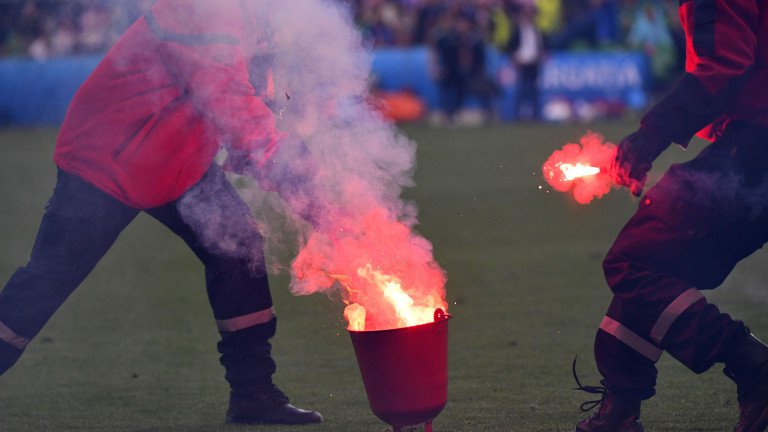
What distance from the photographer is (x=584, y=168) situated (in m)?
4.11

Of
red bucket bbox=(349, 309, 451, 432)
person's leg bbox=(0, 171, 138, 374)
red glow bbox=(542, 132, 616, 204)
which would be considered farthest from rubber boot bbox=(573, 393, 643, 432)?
person's leg bbox=(0, 171, 138, 374)

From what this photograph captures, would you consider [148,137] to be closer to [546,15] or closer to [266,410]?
[266,410]

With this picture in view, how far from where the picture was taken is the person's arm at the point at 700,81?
3729 millimetres

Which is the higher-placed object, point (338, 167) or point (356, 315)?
point (338, 167)

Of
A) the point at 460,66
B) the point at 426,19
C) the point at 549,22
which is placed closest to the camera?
the point at 460,66

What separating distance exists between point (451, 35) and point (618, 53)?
3.39 metres

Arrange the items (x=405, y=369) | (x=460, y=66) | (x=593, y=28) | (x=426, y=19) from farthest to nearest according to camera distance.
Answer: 1. (x=593, y=28)
2. (x=426, y=19)
3. (x=460, y=66)
4. (x=405, y=369)

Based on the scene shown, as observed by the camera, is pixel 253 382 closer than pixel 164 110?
No

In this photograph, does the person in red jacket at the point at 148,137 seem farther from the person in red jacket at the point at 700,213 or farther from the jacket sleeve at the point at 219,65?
the person in red jacket at the point at 700,213

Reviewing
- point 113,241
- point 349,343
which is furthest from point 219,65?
point 349,343

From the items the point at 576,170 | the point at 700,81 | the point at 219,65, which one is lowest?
the point at 576,170

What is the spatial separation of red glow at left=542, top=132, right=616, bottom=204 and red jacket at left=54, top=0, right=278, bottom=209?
39.3 inches

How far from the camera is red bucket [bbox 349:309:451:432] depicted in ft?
13.3

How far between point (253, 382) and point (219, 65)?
128cm
